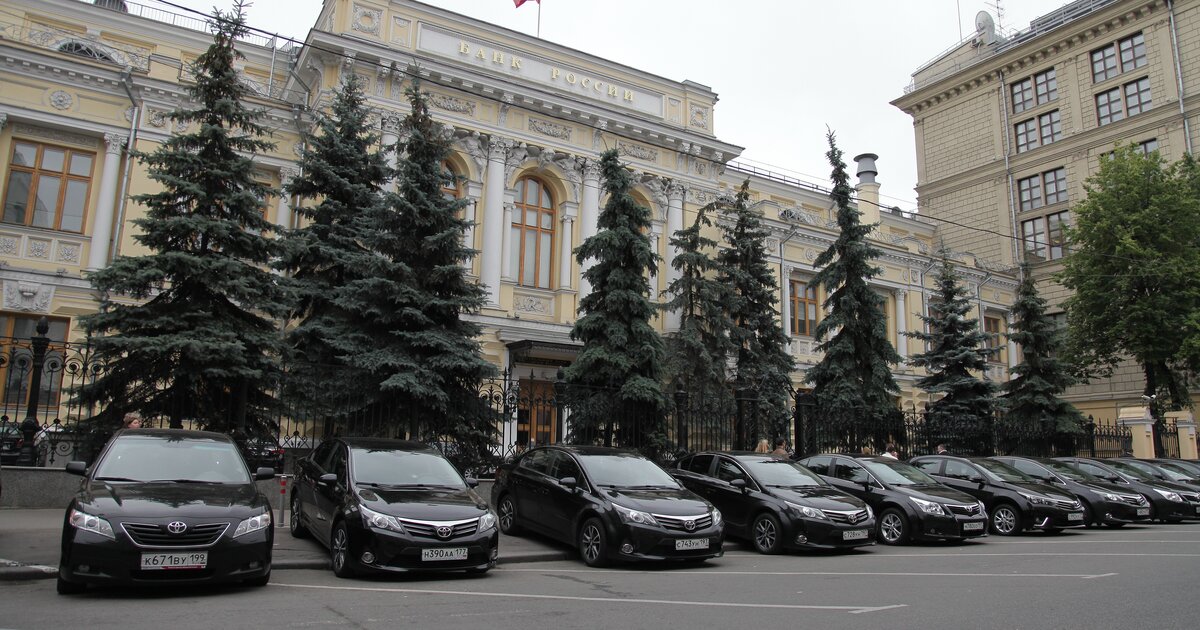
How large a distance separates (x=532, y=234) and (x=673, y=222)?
5.57m

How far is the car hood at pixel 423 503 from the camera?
888 cm

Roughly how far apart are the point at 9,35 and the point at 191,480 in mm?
24684

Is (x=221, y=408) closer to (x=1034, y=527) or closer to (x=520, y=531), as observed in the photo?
(x=520, y=531)

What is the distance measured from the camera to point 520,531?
12.4 m

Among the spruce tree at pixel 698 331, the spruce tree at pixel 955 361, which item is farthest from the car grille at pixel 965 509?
the spruce tree at pixel 955 361

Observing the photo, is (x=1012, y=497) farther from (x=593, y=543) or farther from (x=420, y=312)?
(x=420, y=312)

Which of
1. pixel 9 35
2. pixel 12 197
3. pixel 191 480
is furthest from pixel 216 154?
pixel 9 35

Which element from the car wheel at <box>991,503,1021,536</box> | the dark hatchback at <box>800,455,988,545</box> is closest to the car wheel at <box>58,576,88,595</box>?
the dark hatchback at <box>800,455,988,545</box>

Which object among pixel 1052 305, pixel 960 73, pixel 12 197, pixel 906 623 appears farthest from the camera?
pixel 960 73

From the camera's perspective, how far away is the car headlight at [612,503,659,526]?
10.1 m

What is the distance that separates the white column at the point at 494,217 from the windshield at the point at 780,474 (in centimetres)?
1464

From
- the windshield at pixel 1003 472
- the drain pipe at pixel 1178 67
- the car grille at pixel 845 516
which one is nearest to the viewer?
the car grille at pixel 845 516

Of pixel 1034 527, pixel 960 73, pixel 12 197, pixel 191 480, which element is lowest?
pixel 1034 527

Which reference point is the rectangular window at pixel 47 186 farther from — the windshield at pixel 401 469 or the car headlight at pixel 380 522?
the car headlight at pixel 380 522
